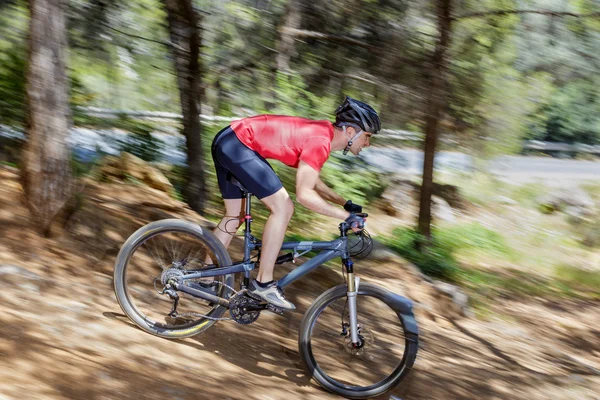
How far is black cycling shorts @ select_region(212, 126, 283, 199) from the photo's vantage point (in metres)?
4.42

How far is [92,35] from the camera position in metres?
8.05

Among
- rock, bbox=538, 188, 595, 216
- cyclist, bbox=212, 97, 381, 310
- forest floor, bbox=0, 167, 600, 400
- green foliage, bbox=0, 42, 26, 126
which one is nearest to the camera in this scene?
forest floor, bbox=0, 167, 600, 400

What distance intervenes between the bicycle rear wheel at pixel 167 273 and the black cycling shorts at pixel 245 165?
0.46 m

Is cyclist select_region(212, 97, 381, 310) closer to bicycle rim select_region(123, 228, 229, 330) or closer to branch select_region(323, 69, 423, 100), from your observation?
bicycle rim select_region(123, 228, 229, 330)

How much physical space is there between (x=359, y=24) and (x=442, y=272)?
→ 334 cm

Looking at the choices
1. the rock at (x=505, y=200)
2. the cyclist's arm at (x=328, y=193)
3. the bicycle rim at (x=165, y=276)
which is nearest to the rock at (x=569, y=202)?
the rock at (x=505, y=200)

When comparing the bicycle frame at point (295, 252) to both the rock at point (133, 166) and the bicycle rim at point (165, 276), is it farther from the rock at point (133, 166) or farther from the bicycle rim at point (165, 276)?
the rock at point (133, 166)

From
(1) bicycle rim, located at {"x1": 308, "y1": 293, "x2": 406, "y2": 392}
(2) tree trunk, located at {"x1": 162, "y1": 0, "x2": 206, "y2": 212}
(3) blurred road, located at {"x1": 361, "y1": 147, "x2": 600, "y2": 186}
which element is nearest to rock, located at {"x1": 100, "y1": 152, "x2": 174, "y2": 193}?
(2) tree trunk, located at {"x1": 162, "y1": 0, "x2": 206, "y2": 212}

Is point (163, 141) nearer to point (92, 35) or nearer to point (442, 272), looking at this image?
point (92, 35)

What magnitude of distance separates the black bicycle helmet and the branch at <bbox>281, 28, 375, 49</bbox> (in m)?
3.27

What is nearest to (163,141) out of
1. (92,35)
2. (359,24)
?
(92,35)

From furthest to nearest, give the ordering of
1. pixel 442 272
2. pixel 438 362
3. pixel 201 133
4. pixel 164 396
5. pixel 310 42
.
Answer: pixel 442 272 < pixel 310 42 < pixel 201 133 < pixel 438 362 < pixel 164 396

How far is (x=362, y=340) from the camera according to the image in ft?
15.1

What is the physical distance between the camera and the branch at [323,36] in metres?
7.57
